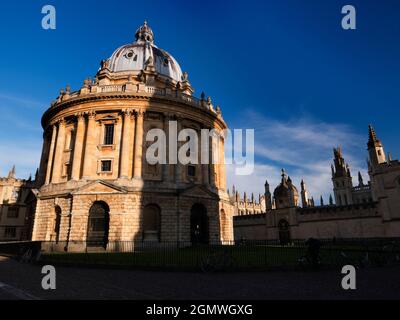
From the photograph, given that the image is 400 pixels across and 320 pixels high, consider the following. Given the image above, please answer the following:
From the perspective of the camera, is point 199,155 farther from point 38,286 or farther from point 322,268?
point 38,286

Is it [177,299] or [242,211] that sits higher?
[242,211]

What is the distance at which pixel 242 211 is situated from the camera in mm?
89688

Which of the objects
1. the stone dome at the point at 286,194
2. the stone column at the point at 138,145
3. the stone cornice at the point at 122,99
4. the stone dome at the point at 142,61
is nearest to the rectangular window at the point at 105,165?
the stone column at the point at 138,145

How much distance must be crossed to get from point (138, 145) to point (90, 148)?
5136 mm

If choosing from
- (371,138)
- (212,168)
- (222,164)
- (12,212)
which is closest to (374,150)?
(371,138)

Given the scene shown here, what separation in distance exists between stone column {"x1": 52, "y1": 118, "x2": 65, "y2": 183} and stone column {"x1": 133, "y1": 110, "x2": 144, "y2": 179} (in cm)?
894

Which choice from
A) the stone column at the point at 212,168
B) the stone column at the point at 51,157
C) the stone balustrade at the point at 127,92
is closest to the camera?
the stone balustrade at the point at 127,92

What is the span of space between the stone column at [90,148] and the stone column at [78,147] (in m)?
0.85

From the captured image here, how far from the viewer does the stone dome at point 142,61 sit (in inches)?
1615

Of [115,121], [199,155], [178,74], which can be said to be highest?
[178,74]

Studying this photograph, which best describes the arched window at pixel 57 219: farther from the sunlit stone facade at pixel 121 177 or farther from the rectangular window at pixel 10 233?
the rectangular window at pixel 10 233

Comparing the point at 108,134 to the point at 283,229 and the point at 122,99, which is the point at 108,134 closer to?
the point at 122,99
